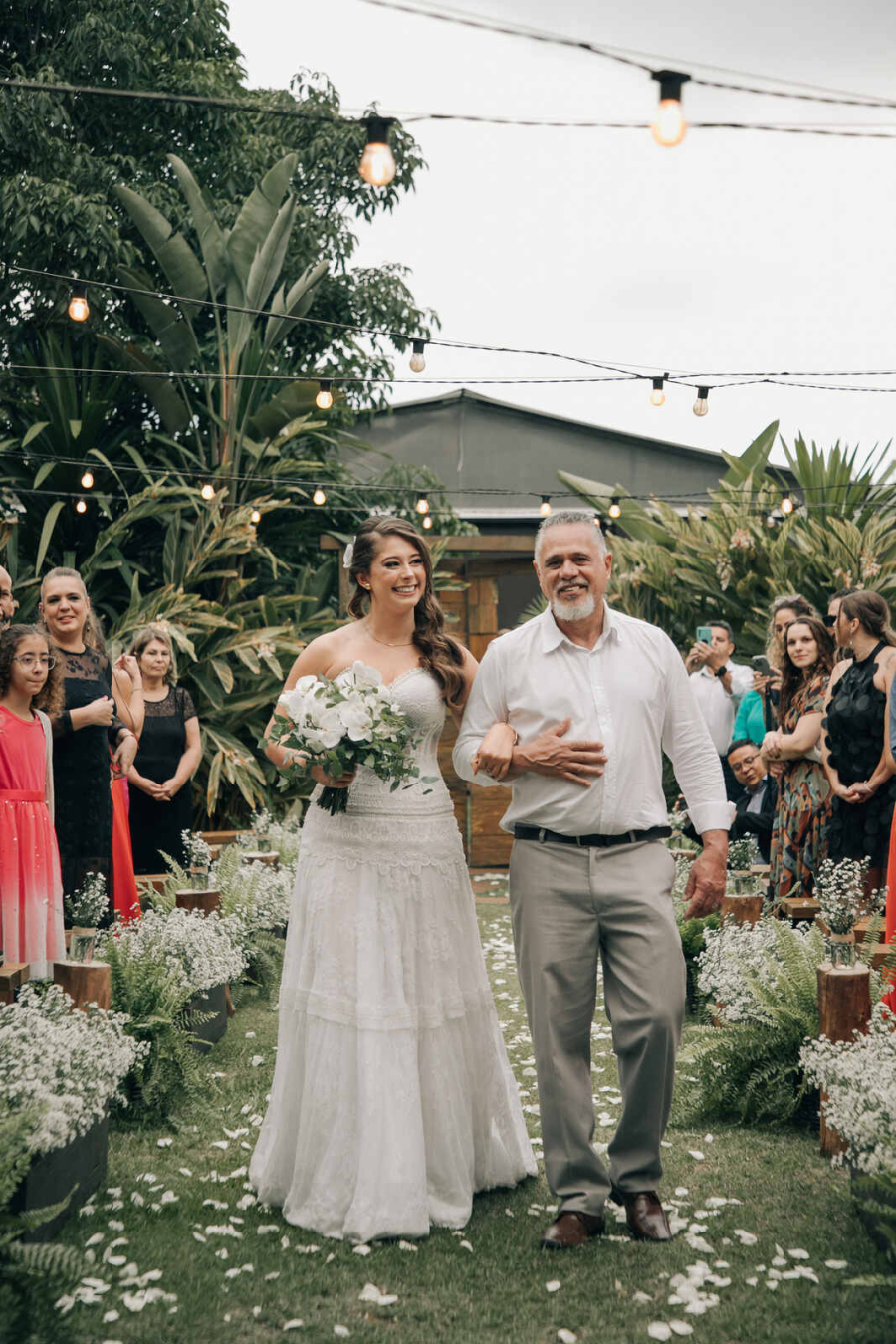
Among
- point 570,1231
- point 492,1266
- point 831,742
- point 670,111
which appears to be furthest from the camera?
point 831,742

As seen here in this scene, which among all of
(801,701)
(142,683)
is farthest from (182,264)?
(801,701)

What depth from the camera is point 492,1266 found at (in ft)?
12.0

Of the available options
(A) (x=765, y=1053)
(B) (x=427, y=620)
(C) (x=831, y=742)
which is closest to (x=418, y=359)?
(C) (x=831, y=742)

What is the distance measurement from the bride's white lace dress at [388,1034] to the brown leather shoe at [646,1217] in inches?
19.3

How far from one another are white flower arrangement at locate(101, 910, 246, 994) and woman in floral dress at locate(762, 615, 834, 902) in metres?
2.82

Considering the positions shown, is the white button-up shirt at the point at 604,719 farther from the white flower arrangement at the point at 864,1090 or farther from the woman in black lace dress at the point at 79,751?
the woman in black lace dress at the point at 79,751

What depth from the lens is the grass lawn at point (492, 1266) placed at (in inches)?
129

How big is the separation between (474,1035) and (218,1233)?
975 millimetres

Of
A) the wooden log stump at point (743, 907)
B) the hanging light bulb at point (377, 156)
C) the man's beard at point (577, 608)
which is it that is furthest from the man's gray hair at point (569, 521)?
the wooden log stump at point (743, 907)

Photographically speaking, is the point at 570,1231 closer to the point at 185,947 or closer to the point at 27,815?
the point at 185,947

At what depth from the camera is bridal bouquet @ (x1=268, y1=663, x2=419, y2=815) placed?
3.90m

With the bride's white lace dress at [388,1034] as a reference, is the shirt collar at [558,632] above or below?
above

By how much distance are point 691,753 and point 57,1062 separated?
2.10 meters

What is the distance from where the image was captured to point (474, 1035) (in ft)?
13.9
